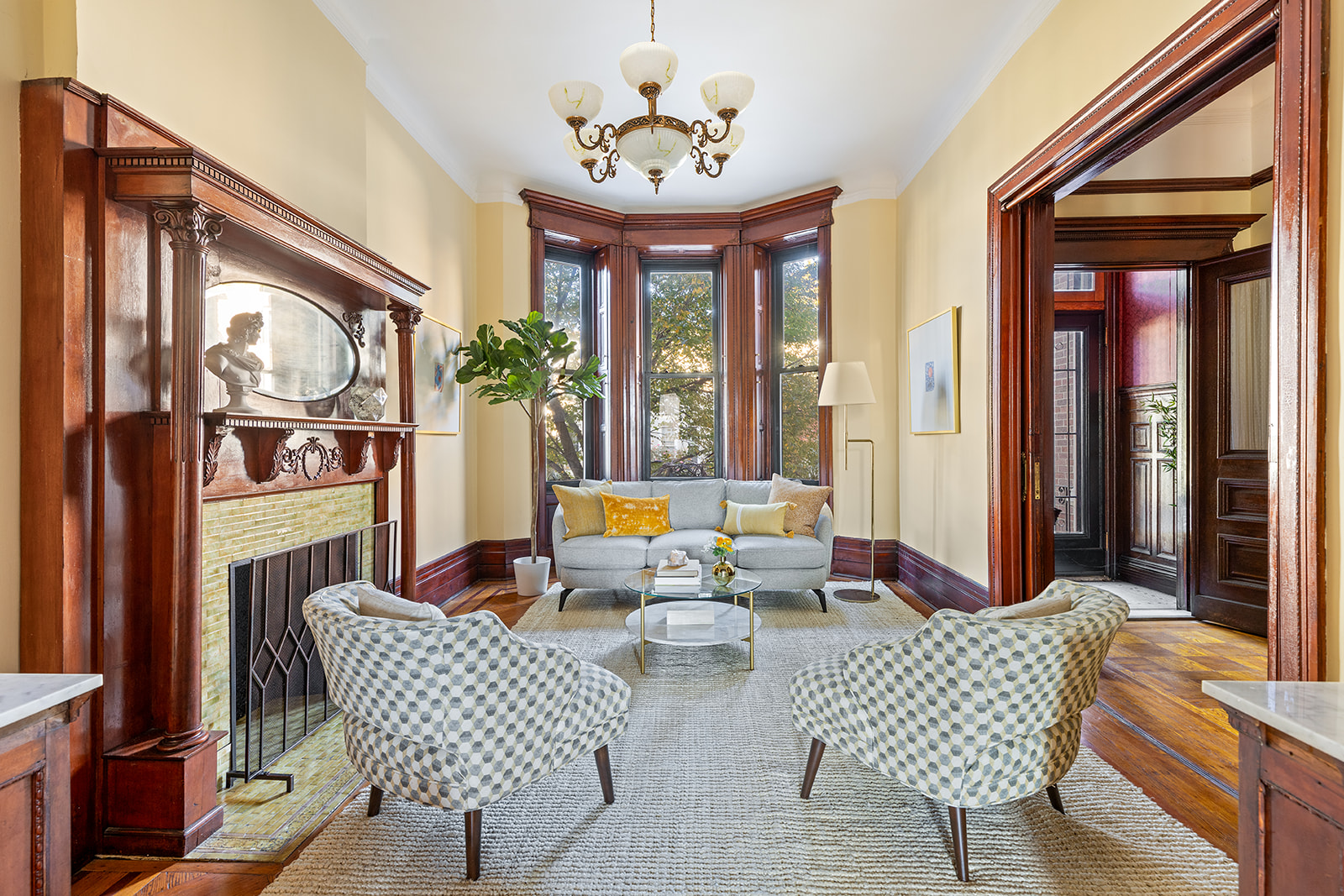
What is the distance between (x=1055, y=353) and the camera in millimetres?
5566

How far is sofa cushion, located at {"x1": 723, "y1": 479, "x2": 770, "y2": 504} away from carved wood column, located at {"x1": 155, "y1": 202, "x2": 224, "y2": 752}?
3.65 metres

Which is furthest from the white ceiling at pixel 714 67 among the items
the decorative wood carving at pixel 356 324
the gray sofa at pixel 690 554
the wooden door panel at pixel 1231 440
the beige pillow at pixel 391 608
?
the beige pillow at pixel 391 608

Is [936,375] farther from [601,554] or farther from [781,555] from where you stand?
[601,554]

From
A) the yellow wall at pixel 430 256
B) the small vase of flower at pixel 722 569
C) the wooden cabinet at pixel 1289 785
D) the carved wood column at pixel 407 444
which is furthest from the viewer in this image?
the yellow wall at pixel 430 256

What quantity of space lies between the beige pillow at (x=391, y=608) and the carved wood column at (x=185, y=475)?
0.54 m

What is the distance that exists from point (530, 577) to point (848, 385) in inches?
109

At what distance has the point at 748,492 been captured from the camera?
5027 mm

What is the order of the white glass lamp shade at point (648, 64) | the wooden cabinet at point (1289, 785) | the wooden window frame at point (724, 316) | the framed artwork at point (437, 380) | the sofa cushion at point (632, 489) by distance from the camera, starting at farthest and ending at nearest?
the wooden window frame at point (724, 316), the sofa cushion at point (632, 489), the framed artwork at point (437, 380), the white glass lamp shade at point (648, 64), the wooden cabinet at point (1289, 785)

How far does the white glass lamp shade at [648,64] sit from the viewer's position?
7.66 feet

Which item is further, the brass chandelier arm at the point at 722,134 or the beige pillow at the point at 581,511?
the beige pillow at the point at 581,511

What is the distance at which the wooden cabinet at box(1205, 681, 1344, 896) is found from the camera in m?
1.03

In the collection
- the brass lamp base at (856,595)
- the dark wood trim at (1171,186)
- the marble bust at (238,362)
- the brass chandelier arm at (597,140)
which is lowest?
the brass lamp base at (856,595)

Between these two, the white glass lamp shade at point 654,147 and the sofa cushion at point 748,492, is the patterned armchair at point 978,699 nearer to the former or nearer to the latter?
the white glass lamp shade at point 654,147

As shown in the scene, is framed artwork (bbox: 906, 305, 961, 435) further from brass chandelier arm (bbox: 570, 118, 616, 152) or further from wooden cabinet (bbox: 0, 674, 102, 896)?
wooden cabinet (bbox: 0, 674, 102, 896)
